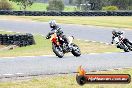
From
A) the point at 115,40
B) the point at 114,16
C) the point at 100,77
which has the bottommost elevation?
the point at 114,16

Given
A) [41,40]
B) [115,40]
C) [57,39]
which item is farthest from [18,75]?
[41,40]

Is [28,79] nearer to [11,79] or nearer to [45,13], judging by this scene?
[11,79]

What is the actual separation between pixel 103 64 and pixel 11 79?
3.64 m

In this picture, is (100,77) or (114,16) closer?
(100,77)

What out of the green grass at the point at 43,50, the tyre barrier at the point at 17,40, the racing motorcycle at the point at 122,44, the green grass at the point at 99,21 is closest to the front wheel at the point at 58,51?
the green grass at the point at 43,50

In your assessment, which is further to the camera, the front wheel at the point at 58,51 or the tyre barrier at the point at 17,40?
the tyre barrier at the point at 17,40

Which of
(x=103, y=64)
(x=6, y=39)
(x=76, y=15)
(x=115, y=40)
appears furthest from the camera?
(x=76, y=15)

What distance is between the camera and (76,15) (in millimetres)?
60688

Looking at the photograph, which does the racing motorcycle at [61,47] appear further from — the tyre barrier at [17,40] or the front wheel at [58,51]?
the tyre barrier at [17,40]

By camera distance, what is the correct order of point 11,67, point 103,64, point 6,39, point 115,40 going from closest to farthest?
point 11,67, point 103,64, point 115,40, point 6,39

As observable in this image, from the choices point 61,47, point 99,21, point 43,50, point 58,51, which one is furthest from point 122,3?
point 58,51

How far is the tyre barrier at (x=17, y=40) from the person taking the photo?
24.7 m

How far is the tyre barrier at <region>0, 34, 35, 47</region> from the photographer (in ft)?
81.0

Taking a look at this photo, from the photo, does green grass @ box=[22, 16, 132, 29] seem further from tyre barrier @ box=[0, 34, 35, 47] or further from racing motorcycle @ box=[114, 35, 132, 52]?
racing motorcycle @ box=[114, 35, 132, 52]
